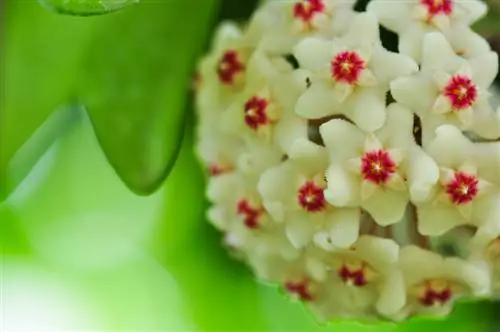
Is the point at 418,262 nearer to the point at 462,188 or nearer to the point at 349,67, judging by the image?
the point at 462,188

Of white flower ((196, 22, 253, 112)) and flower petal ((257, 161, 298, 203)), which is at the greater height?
white flower ((196, 22, 253, 112))

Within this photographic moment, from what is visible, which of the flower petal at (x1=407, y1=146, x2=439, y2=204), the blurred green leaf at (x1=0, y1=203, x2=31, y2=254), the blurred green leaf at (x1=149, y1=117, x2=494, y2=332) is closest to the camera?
the flower petal at (x1=407, y1=146, x2=439, y2=204)

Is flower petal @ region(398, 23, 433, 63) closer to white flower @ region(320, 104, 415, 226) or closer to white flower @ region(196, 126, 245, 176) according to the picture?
white flower @ region(320, 104, 415, 226)

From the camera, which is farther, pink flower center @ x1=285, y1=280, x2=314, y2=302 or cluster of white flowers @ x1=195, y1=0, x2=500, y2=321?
pink flower center @ x1=285, y1=280, x2=314, y2=302

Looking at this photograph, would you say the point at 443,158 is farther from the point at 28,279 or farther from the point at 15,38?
the point at 28,279

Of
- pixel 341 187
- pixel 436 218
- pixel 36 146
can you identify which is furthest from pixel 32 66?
pixel 436 218

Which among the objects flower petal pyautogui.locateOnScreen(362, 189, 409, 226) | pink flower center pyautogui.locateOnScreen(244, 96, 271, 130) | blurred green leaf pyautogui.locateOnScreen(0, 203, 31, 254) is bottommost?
blurred green leaf pyautogui.locateOnScreen(0, 203, 31, 254)

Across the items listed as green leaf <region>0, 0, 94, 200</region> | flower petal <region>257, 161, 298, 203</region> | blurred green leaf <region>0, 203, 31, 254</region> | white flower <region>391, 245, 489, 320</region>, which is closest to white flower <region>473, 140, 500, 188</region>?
white flower <region>391, 245, 489, 320</region>
